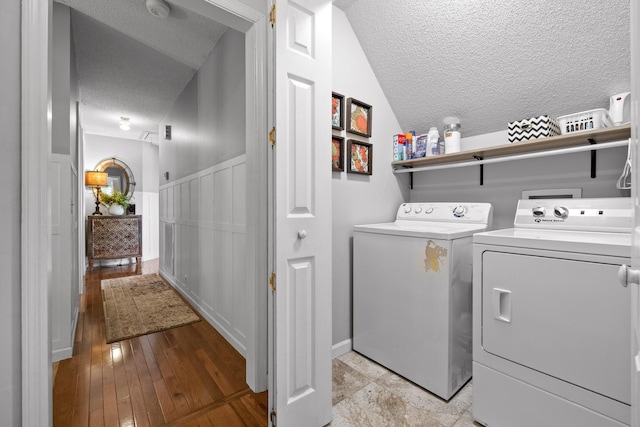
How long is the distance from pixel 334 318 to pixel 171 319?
5.46 ft

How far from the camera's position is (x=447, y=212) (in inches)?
79.7

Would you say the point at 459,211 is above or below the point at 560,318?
above

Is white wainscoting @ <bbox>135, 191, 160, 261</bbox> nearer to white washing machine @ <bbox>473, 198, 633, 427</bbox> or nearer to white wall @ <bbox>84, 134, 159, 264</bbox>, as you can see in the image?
white wall @ <bbox>84, 134, 159, 264</bbox>

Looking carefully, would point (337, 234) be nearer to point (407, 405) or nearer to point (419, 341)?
point (419, 341)

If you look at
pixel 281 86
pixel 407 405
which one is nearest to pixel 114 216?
pixel 281 86

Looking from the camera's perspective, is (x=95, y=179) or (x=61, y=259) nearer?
(x=61, y=259)

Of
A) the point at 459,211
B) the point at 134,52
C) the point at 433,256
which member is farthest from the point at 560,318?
the point at 134,52

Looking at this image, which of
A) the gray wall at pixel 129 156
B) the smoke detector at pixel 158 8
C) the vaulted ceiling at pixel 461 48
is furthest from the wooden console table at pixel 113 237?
the smoke detector at pixel 158 8

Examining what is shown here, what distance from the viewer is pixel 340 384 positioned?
1691 mm

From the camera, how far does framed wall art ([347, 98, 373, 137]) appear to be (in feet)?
6.60

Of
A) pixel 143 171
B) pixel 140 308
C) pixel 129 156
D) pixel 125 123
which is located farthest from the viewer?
pixel 143 171

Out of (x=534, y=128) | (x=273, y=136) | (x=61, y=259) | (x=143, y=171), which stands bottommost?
(x=61, y=259)

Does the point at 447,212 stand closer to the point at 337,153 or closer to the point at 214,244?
the point at 337,153

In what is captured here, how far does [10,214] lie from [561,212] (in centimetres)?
235
